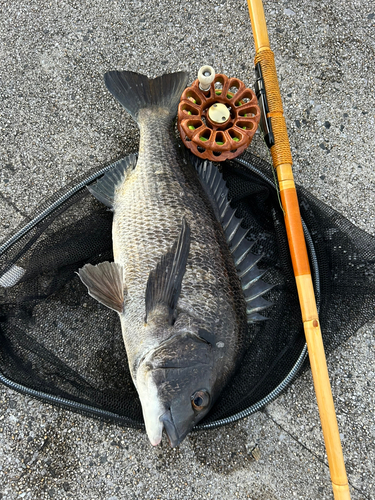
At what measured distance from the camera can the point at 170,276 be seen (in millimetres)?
1794

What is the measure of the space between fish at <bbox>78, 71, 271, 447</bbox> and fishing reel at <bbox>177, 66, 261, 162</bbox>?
0.15 meters

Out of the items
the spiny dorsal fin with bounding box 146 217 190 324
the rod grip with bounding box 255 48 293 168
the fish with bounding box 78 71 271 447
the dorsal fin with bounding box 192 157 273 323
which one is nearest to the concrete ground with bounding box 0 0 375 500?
the fish with bounding box 78 71 271 447

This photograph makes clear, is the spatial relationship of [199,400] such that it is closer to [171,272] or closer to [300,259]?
[171,272]

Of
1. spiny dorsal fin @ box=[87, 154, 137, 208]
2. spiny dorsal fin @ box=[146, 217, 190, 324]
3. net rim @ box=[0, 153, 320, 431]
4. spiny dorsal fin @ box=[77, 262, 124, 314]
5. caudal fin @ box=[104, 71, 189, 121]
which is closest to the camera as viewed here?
spiny dorsal fin @ box=[146, 217, 190, 324]

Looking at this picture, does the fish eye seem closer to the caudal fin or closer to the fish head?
the fish head

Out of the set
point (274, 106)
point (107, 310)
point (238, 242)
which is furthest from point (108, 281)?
point (274, 106)

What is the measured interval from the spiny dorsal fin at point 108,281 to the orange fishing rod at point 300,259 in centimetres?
96

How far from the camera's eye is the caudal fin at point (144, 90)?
2.39 metres

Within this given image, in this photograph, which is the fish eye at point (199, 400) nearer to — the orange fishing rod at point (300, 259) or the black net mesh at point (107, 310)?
the black net mesh at point (107, 310)

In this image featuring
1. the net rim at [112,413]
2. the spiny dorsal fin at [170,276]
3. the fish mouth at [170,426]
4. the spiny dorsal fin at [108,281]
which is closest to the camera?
the fish mouth at [170,426]

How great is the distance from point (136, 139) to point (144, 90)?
368mm

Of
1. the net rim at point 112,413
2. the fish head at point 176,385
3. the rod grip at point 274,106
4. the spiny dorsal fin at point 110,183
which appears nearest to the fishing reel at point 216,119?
the rod grip at point 274,106

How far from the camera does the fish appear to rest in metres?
1.74

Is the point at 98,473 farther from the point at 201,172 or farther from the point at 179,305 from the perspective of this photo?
the point at 201,172
